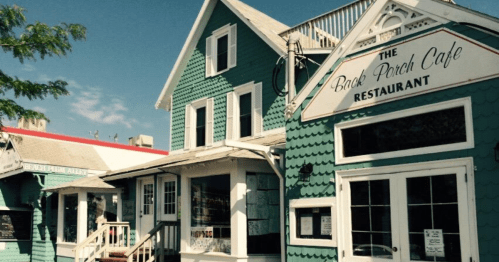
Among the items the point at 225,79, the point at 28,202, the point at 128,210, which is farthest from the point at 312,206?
the point at 28,202

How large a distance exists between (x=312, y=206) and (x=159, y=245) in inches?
257

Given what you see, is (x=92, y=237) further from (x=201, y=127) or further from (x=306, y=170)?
(x=306, y=170)

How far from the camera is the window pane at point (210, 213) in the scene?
11398 mm

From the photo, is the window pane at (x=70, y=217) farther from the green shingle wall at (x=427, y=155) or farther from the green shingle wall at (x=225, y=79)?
the green shingle wall at (x=427, y=155)

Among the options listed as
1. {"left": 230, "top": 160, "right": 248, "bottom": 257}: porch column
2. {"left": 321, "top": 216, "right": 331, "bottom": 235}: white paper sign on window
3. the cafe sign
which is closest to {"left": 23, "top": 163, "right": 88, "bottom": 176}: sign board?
{"left": 230, "top": 160, "right": 248, "bottom": 257}: porch column

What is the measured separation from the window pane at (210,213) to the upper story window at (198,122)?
3731mm

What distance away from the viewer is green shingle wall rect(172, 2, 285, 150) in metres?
13.6

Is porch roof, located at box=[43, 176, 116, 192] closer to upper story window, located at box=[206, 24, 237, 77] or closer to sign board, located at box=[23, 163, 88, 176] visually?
sign board, located at box=[23, 163, 88, 176]

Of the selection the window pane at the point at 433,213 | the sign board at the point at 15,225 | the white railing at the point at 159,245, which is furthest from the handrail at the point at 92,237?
the window pane at the point at 433,213

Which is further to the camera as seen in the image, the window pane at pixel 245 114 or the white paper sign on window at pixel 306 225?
the window pane at pixel 245 114

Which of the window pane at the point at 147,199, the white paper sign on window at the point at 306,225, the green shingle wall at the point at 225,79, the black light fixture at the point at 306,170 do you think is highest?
the green shingle wall at the point at 225,79

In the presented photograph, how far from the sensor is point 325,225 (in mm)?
8438

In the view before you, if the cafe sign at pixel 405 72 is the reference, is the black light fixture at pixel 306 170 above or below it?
below

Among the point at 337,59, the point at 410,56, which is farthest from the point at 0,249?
the point at 410,56
